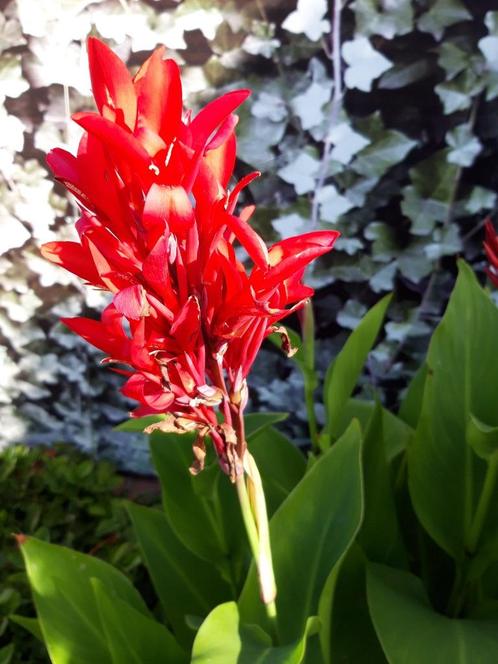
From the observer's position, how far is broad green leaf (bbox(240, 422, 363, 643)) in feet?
2.43

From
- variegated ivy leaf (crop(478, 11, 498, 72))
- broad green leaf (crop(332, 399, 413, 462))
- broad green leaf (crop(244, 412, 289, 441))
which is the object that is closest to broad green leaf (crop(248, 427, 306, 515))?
broad green leaf (crop(332, 399, 413, 462))

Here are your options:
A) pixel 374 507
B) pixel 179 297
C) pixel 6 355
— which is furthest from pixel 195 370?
pixel 6 355

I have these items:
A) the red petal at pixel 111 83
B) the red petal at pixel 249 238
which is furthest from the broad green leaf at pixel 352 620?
the red petal at pixel 111 83

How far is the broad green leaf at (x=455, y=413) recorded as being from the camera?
87 cm

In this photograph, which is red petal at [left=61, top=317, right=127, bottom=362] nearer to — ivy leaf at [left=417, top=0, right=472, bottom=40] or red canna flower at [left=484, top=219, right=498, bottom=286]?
red canna flower at [left=484, top=219, right=498, bottom=286]

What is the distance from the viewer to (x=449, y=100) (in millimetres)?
1191

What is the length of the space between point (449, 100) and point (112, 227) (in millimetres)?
921

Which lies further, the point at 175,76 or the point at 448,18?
the point at 448,18

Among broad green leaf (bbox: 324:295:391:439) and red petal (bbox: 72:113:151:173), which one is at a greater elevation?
red petal (bbox: 72:113:151:173)

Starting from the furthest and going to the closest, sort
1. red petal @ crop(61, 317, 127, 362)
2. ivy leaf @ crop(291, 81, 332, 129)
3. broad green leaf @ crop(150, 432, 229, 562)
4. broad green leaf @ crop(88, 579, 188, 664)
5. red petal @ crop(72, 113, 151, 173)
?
1. ivy leaf @ crop(291, 81, 332, 129)
2. broad green leaf @ crop(150, 432, 229, 562)
3. broad green leaf @ crop(88, 579, 188, 664)
4. red petal @ crop(61, 317, 127, 362)
5. red petal @ crop(72, 113, 151, 173)

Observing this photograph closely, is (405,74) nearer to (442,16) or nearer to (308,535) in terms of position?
(442,16)

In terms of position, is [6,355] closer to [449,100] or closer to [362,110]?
[362,110]

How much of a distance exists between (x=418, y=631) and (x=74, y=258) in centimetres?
57

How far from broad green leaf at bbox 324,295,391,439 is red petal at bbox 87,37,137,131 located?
1.92ft
